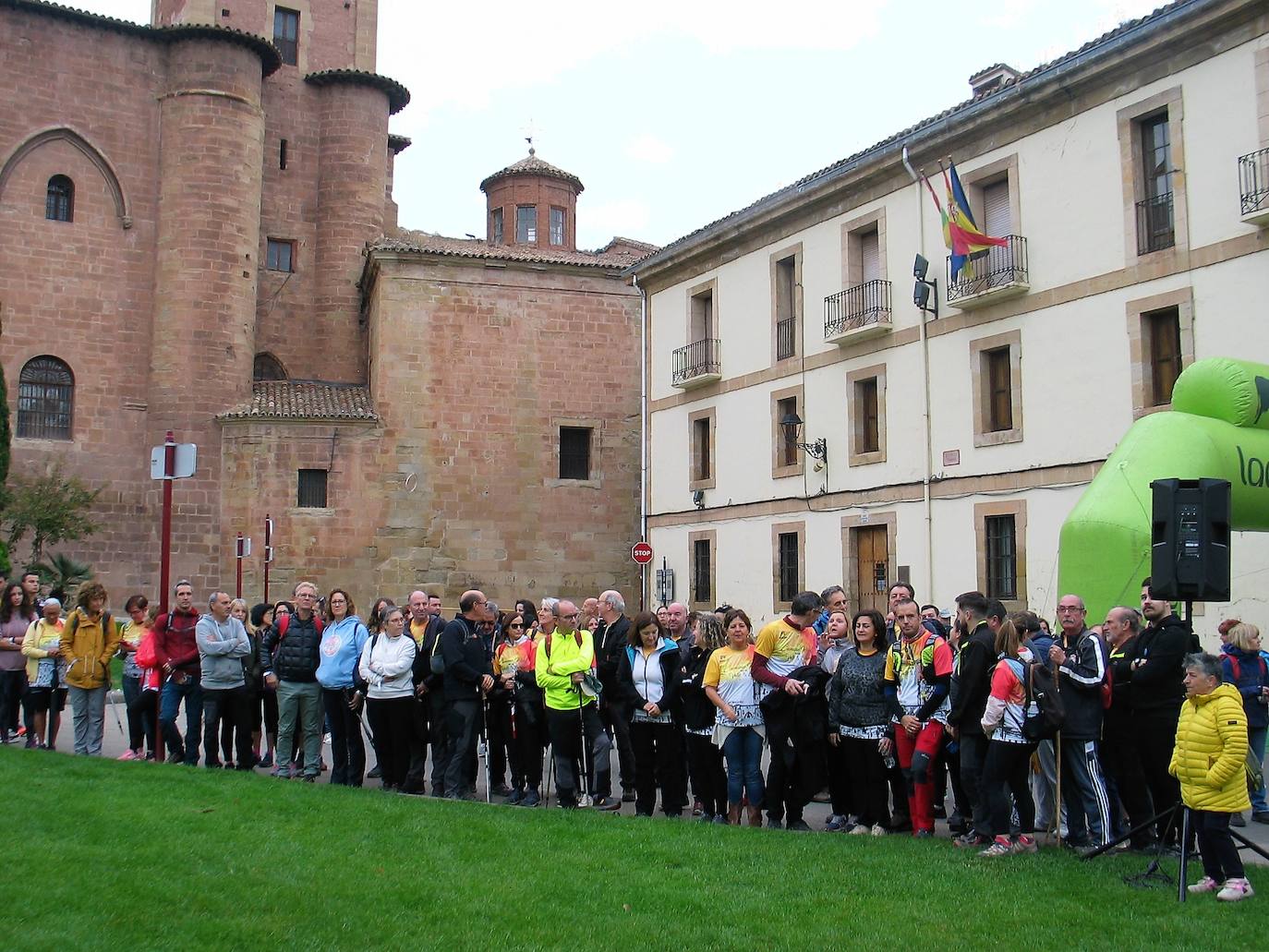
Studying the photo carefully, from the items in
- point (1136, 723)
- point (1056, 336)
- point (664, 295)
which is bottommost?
point (1136, 723)

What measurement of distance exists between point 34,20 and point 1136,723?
3088cm

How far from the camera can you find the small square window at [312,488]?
3053 cm

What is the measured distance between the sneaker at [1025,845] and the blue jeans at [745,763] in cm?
200

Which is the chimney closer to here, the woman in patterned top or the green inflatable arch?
the green inflatable arch

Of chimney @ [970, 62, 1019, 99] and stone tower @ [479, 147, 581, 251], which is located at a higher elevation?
stone tower @ [479, 147, 581, 251]

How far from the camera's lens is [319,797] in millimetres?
10203

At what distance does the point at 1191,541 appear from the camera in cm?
870

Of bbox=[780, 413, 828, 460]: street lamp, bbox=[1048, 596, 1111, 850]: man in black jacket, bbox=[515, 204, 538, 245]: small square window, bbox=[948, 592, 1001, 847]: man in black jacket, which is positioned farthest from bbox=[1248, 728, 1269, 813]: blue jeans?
bbox=[515, 204, 538, 245]: small square window

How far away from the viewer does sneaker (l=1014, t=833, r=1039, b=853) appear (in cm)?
855

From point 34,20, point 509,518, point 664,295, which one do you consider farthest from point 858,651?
point 34,20

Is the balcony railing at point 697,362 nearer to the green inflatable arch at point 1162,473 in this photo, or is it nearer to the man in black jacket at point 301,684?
the green inflatable arch at point 1162,473

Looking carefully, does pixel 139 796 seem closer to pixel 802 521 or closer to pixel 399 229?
pixel 802 521

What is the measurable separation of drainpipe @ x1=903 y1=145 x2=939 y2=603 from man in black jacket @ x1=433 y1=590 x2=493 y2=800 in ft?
40.3

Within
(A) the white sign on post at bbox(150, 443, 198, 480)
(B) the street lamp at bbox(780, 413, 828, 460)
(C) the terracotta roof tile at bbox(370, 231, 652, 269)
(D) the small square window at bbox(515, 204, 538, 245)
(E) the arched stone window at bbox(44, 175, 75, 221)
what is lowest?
(A) the white sign on post at bbox(150, 443, 198, 480)
